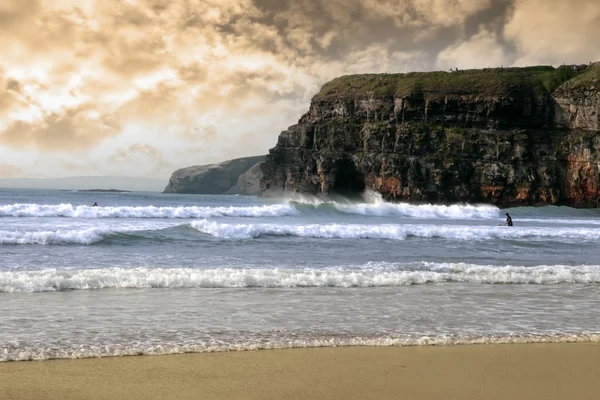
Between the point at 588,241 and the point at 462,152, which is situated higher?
the point at 462,152

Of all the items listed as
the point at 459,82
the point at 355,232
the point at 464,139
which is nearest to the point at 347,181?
the point at 464,139

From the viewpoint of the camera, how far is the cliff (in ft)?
225

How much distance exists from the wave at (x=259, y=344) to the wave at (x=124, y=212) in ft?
100

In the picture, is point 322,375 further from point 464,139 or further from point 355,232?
point 464,139

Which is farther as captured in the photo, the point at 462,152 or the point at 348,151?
the point at 348,151

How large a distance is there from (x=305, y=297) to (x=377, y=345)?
3.27 meters

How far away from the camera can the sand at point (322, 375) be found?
4.71 m

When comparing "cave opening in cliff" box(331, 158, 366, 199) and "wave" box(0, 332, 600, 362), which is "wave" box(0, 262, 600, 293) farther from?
"cave opening in cliff" box(331, 158, 366, 199)

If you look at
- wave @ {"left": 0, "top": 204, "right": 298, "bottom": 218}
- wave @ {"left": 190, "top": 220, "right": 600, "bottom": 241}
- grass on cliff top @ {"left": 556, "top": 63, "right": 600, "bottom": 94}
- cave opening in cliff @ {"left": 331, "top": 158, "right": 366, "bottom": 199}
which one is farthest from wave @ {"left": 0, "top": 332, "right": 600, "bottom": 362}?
grass on cliff top @ {"left": 556, "top": 63, "right": 600, "bottom": 94}

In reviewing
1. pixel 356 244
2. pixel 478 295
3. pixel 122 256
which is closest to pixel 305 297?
pixel 478 295

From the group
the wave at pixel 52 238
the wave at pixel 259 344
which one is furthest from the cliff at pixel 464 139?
the wave at pixel 259 344

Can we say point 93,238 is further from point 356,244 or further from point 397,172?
point 397,172

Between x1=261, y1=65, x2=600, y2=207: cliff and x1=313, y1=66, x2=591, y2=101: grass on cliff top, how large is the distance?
154 millimetres

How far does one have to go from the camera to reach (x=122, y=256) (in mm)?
15555
